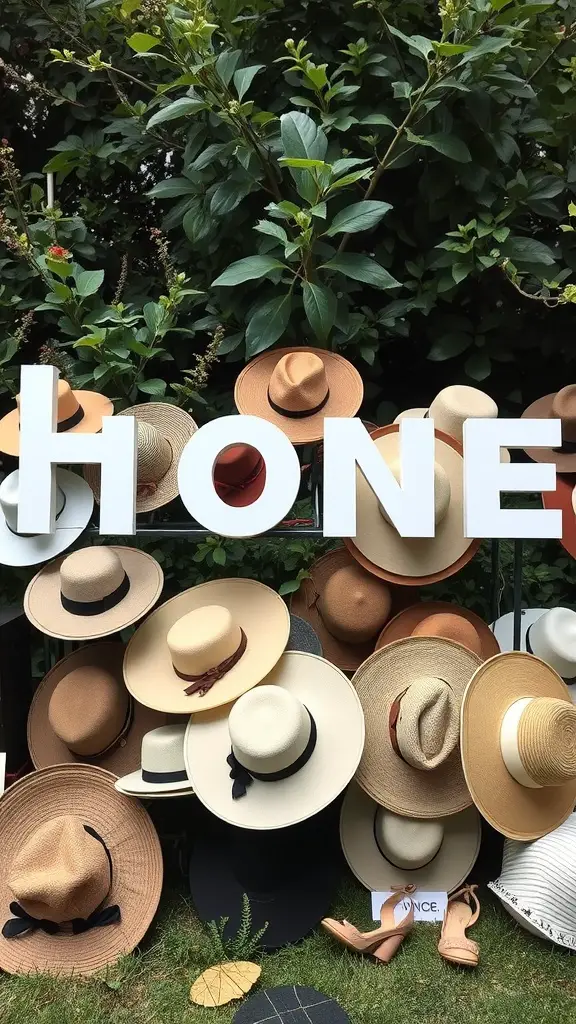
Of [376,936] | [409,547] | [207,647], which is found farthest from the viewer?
[409,547]

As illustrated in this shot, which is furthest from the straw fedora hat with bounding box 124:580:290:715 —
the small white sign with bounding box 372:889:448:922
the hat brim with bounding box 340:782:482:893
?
the small white sign with bounding box 372:889:448:922

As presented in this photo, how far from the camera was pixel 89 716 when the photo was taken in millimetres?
2396

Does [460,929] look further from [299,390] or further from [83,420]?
[83,420]

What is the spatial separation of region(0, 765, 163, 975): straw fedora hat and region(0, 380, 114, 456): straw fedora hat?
1.16 m

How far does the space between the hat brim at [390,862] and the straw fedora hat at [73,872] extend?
61 cm

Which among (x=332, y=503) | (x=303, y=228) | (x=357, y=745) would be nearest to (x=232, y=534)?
(x=332, y=503)

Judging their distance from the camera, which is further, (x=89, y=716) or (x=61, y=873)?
(x=89, y=716)

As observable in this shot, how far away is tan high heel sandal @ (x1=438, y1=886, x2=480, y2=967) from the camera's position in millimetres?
2082

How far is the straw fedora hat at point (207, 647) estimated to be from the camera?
7.54 ft

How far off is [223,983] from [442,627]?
4.04ft

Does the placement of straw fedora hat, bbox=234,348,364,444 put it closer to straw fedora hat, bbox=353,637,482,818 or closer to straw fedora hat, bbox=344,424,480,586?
straw fedora hat, bbox=344,424,480,586

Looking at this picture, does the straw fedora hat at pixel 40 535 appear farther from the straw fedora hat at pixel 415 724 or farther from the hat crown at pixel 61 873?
the straw fedora hat at pixel 415 724

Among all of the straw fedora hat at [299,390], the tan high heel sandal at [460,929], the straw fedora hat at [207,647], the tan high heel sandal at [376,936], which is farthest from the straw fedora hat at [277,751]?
the straw fedora hat at [299,390]

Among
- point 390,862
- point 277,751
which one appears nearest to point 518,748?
point 390,862
